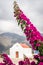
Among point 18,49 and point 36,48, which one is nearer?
point 36,48

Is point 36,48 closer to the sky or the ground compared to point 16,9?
closer to the ground

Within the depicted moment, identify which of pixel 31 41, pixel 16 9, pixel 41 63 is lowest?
pixel 41 63

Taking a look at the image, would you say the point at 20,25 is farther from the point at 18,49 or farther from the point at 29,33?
the point at 18,49

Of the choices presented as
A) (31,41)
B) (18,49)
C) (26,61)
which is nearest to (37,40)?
(31,41)

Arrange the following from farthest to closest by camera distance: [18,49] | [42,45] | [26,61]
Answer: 1. [18,49]
2. [26,61]
3. [42,45]

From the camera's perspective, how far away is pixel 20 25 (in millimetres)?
3855

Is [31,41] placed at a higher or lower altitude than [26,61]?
higher

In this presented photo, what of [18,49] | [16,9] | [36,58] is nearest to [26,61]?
[36,58]

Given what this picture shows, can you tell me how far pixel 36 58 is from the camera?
4180 millimetres

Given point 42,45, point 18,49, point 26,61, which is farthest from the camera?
point 18,49

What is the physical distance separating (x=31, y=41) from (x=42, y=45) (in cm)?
17

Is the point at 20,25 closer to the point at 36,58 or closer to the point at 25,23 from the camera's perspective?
the point at 25,23

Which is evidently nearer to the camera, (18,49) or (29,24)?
(29,24)

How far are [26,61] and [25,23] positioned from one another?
1.78 ft
